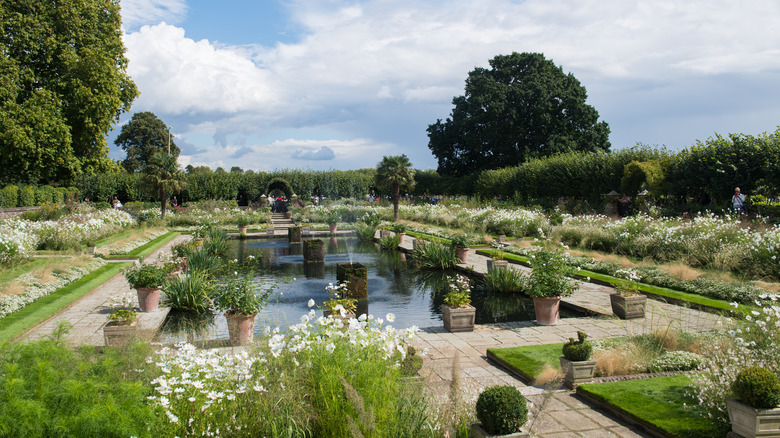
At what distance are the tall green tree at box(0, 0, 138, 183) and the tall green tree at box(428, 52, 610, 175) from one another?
26271 mm

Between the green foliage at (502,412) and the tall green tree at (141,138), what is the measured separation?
53.9 meters

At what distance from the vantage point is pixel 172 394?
9.26ft

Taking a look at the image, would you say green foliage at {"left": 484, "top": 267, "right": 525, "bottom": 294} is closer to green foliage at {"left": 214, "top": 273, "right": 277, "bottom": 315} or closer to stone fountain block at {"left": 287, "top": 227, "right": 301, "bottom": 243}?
green foliage at {"left": 214, "top": 273, "right": 277, "bottom": 315}

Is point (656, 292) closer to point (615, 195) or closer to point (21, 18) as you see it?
point (615, 195)

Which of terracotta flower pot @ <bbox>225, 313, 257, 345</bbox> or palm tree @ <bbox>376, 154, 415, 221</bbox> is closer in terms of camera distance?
terracotta flower pot @ <bbox>225, 313, 257, 345</bbox>

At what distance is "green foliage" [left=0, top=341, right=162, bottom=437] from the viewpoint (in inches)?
85.1

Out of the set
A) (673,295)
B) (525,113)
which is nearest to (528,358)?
(673,295)

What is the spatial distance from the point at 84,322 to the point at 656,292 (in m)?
9.22

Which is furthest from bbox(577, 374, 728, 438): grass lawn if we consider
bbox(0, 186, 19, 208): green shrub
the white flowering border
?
bbox(0, 186, 19, 208): green shrub

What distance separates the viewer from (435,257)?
12.8 m

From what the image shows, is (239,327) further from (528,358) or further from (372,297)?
(372,297)

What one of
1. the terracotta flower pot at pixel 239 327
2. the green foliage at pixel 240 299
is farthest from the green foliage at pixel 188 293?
the terracotta flower pot at pixel 239 327

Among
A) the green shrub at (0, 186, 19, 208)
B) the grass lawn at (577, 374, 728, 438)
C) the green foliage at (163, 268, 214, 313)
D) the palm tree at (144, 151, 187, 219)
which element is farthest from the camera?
the green shrub at (0, 186, 19, 208)

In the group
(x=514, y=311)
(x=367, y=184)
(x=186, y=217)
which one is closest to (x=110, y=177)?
(x=186, y=217)
